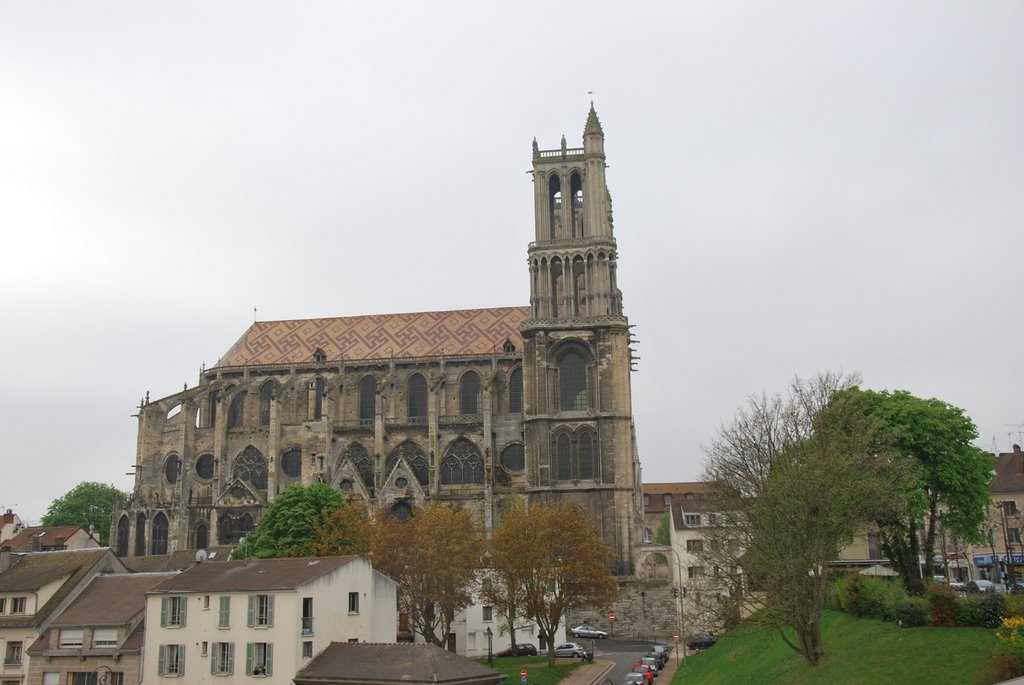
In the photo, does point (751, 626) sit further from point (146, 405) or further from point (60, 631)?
point (146, 405)

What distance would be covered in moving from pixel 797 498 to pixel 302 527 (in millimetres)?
32018

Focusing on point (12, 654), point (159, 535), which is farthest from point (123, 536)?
point (12, 654)

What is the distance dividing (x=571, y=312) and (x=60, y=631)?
4116 cm

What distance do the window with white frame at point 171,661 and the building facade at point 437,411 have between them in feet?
104

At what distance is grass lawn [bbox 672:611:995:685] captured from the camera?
90.7 ft

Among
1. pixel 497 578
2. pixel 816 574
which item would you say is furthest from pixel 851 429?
pixel 497 578

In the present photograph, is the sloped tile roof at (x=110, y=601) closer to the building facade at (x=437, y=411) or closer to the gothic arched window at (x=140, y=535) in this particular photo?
the building facade at (x=437, y=411)

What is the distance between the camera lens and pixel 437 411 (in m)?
74.2

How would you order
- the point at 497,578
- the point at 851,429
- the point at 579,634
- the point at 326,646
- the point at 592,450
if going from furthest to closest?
the point at 592,450, the point at 579,634, the point at 497,578, the point at 851,429, the point at 326,646

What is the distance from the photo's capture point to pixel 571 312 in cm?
7175

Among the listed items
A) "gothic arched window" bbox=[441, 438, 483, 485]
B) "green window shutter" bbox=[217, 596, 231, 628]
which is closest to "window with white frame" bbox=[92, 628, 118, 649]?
"green window shutter" bbox=[217, 596, 231, 628]

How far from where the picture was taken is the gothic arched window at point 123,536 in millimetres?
76000

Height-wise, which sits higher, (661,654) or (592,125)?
(592,125)

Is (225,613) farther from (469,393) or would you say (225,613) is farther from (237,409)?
(237,409)
